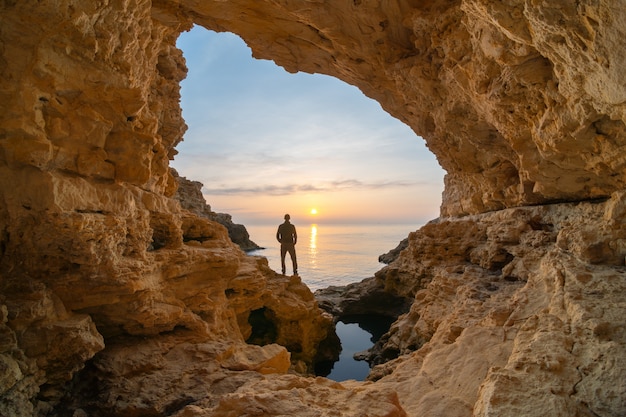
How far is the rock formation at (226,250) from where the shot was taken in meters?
2.98

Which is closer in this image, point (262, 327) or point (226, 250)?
point (226, 250)

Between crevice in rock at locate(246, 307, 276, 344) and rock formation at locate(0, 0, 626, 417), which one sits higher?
rock formation at locate(0, 0, 626, 417)

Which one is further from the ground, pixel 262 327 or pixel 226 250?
pixel 226 250

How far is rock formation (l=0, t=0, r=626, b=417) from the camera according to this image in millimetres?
2977

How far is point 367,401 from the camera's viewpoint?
10.2 ft

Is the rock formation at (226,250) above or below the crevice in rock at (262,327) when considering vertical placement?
above

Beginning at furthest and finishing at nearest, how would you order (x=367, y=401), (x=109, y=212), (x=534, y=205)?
(x=534, y=205) < (x=109, y=212) < (x=367, y=401)

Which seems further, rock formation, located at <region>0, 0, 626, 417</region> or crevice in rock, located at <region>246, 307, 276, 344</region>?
crevice in rock, located at <region>246, 307, 276, 344</region>

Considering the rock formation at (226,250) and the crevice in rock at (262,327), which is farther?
the crevice in rock at (262,327)

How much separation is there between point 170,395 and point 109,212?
2.49 m

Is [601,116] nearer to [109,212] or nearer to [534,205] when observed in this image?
[534,205]

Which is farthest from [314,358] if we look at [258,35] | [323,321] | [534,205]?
[258,35]

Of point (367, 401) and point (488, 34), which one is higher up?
point (488, 34)

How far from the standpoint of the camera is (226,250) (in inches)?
295
